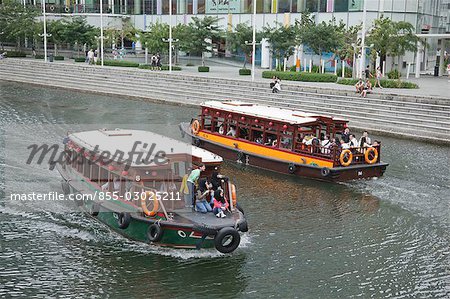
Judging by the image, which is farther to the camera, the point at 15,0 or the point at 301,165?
the point at 15,0

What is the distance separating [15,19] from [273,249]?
54428 mm

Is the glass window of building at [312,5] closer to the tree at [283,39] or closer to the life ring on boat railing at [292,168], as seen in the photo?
the tree at [283,39]

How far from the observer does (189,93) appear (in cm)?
4138

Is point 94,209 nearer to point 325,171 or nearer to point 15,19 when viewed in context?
point 325,171

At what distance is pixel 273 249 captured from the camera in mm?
15602

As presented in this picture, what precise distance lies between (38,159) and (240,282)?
13.1m

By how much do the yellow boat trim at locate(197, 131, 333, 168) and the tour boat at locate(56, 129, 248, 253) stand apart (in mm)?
6649

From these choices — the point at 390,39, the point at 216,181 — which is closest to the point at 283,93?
the point at 390,39

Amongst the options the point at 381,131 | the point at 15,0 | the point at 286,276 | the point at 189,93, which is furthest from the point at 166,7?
the point at 286,276

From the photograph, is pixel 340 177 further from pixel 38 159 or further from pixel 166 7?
pixel 166 7

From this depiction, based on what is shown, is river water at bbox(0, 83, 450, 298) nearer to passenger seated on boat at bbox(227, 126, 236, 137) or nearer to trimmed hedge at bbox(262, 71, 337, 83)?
passenger seated on boat at bbox(227, 126, 236, 137)

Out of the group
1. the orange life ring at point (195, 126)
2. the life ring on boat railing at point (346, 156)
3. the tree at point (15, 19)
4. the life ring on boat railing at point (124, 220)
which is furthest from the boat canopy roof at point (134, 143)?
the tree at point (15, 19)

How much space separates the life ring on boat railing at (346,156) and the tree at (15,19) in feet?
153

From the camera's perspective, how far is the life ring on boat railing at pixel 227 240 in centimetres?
1448
